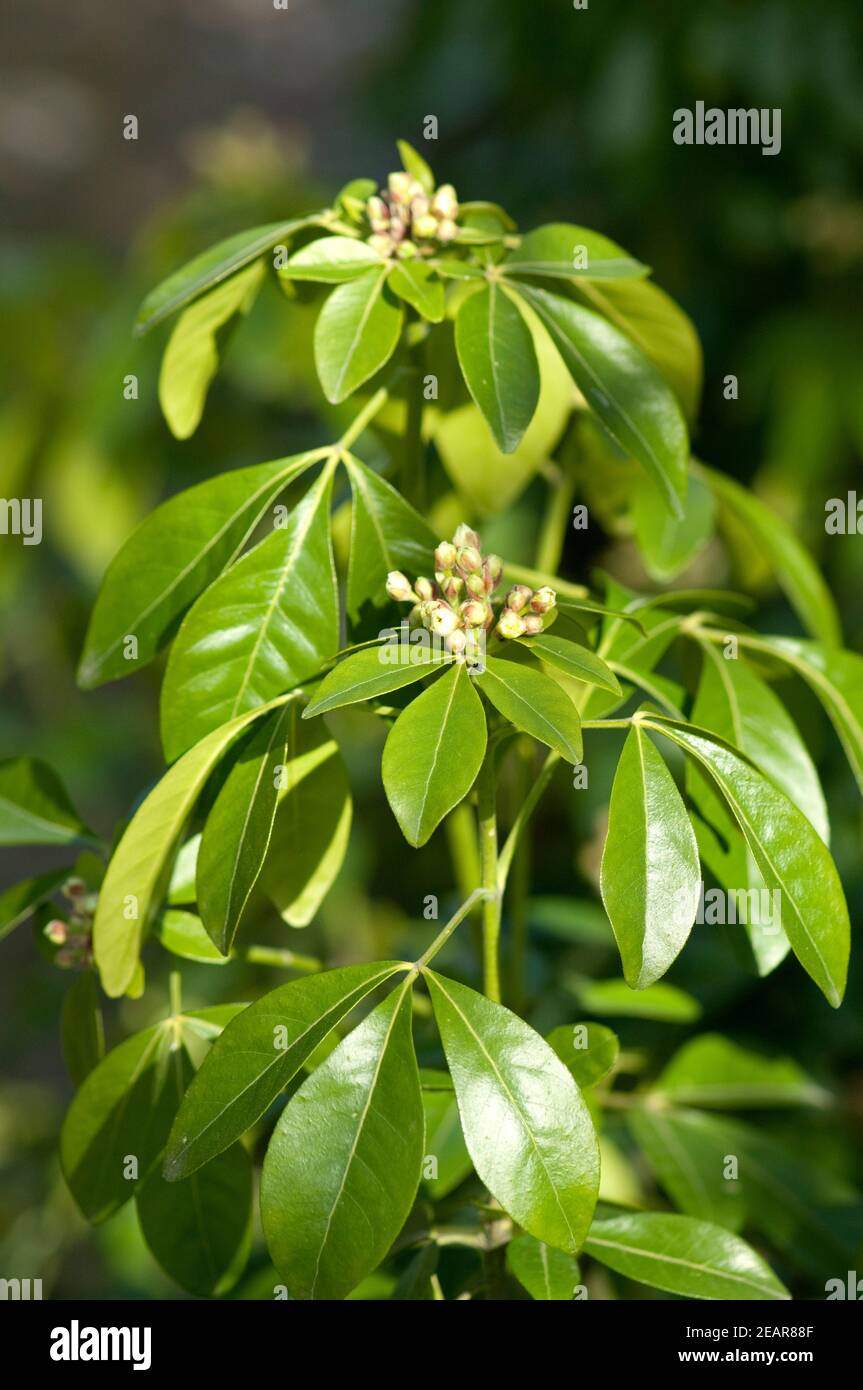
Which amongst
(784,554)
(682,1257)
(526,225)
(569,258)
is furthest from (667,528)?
(526,225)

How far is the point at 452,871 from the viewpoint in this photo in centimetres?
148

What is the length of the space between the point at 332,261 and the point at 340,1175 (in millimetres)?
414

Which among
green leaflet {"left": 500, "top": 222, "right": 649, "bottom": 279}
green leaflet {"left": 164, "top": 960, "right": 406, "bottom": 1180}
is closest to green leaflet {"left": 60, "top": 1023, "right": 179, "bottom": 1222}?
green leaflet {"left": 164, "top": 960, "right": 406, "bottom": 1180}

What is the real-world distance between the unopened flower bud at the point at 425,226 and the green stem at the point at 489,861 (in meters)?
0.27

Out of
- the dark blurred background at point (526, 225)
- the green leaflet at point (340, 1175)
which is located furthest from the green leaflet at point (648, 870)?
the dark blurred background at point (526, 225)

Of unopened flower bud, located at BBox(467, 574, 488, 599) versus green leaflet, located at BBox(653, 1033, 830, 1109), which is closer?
unopened flower bud, located at BBox(467, 574, 488, 599)

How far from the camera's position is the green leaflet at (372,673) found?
1.68 feet

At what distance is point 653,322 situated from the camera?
0.76 metres

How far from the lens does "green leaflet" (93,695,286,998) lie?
60 centimetres

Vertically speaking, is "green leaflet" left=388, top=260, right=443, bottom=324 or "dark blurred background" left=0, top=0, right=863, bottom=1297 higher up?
"dark blurred background" left=0, top=0, right=863, bottom=1297

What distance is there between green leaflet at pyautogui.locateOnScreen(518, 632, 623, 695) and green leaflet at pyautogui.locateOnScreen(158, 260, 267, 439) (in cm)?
26

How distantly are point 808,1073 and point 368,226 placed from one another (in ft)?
2.28

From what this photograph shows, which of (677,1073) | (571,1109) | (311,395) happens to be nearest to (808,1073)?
(677,1073)

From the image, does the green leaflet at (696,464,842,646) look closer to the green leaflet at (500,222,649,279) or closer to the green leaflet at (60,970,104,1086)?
the green leaflet at (500,222,649,279)
